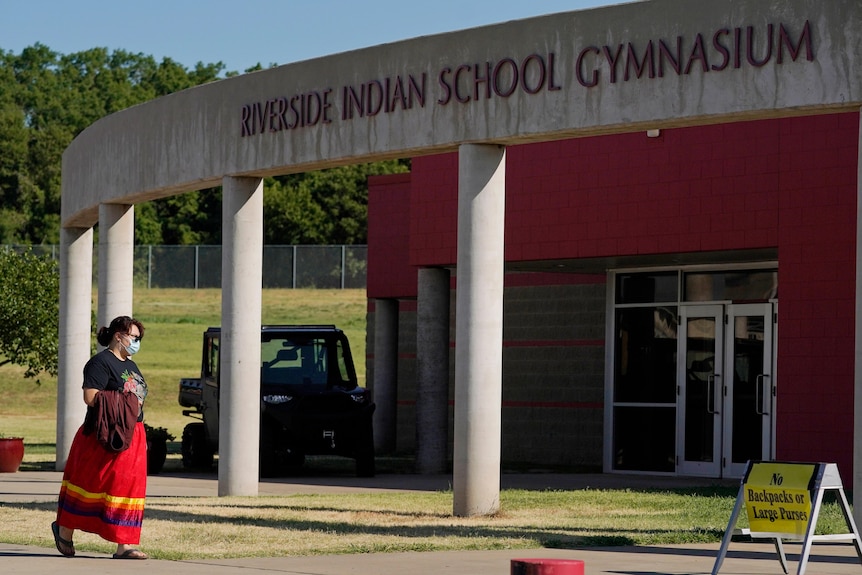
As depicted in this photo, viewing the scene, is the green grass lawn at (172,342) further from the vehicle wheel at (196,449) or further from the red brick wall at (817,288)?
the red brick wall at (817,288)

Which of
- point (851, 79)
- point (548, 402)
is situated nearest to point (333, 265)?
point (548, 402)

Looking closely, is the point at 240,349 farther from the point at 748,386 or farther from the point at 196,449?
the point at 748,386

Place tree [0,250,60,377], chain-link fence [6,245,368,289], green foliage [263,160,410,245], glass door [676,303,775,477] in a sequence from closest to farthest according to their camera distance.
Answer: glass door [676,303,775,477] → tree [0,250,60,377] → chain-link fence [6,245,368,289] → green foliage [263,160,410,245]

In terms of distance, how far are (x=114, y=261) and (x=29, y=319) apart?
1117 centimetres

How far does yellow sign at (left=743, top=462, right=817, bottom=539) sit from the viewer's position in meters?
10.4

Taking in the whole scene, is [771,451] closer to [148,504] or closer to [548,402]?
[548,402]

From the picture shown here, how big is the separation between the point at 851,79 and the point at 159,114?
31.4 feet

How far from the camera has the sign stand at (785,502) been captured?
10.3 metres

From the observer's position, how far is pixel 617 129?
14.6m

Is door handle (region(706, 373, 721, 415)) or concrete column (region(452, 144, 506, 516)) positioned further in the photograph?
door handle (region(706, 373, 721, 415))

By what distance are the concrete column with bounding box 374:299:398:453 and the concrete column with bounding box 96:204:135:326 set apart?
10.3 meters

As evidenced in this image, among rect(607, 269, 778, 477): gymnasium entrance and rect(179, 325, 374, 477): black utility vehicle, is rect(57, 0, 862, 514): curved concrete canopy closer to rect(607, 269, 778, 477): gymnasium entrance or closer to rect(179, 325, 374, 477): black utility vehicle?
rect(179, 325, 374, 477): black utility vehicle

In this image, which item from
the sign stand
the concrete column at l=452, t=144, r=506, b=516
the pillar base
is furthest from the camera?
the concrete column at l=452, t=144, r=506, b=516

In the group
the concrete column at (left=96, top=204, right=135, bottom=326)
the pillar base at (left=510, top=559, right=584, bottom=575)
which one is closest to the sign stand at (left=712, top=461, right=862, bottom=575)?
the pillar base at (left=510, top=559, right=584, bottom=575)
